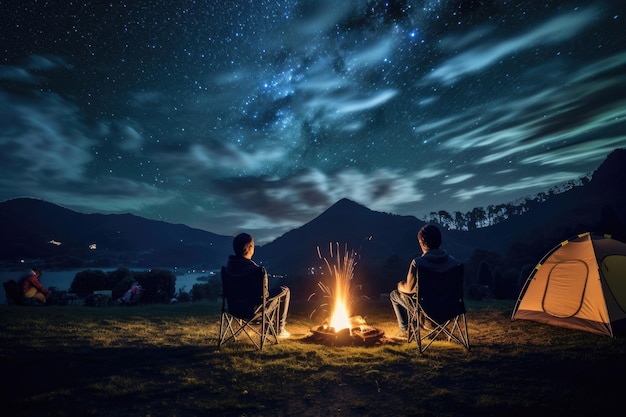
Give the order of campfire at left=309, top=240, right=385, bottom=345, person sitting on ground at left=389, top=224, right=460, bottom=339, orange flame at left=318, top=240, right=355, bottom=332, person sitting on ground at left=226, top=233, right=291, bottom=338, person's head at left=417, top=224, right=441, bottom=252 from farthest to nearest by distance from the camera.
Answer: orange flame at left=318, top=240, right=355, bottom=332 < campfire at left=309, top=240, right=385, bottom=345 < person's head at left=417, top=224, right=441, bottom=252 < person sitting on ground at left=226, top=233, right=291, bottom=338 < person sitting on ground at left=389, top=224, right=460, bottom=339

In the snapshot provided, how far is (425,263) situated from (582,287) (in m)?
4.01

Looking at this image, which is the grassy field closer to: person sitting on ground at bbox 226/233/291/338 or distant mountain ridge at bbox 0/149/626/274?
person sitting on ground at bbox 226/233/291/338

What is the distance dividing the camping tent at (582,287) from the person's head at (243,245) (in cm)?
706

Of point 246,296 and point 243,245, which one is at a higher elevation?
point 243,245

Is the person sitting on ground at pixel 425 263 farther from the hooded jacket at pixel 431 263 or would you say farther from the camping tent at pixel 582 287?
the camping tent at pixel 582 287

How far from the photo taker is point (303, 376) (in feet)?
13.6

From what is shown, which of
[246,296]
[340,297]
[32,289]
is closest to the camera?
[246,296]

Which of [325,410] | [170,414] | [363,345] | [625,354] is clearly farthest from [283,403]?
[625,354]

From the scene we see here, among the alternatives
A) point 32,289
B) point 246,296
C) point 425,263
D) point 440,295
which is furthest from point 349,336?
point 32,289

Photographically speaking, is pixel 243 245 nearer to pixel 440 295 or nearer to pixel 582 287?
pixel 440 295

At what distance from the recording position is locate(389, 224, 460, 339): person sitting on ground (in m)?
5.48

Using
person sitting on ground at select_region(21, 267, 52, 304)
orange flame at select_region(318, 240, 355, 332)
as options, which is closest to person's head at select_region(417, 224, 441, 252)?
orange flame at select_region(318, 240, 355, 332)

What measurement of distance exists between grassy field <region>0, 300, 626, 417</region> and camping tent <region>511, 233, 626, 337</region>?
19.1 inches

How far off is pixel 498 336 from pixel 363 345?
299 cm
